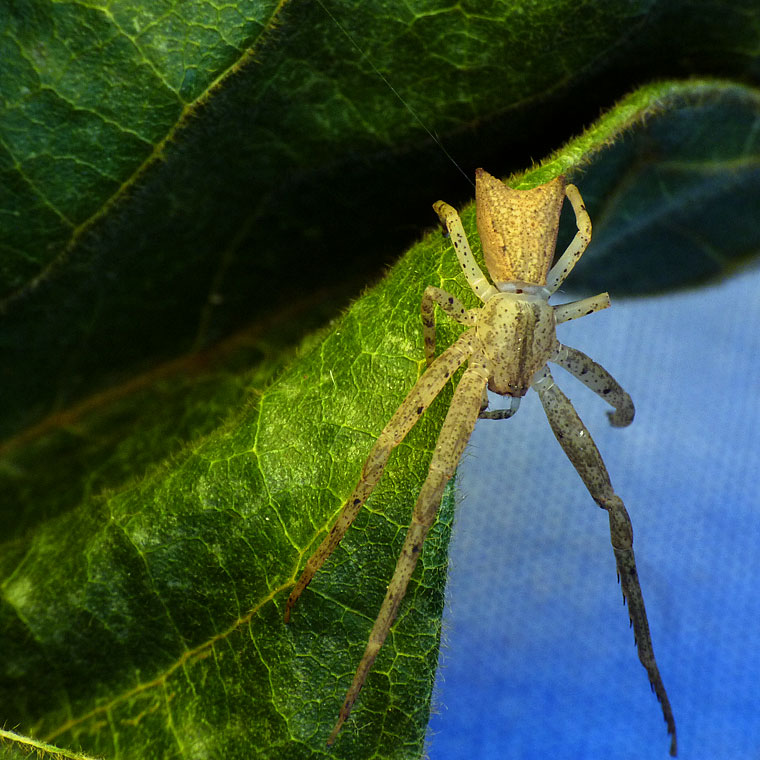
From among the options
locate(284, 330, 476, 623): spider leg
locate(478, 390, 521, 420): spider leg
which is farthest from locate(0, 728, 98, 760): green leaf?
locate(478, 390, 521, 420): spider leg

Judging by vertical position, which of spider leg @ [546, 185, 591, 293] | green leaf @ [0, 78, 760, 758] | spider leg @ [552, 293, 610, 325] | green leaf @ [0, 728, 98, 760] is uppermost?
spider leg @ [546, 185, 591, 293]

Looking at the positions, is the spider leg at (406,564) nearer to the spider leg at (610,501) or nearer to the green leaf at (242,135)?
the spider leg at (610,501)

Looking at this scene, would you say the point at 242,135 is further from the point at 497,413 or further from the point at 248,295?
A: the point at 497,413

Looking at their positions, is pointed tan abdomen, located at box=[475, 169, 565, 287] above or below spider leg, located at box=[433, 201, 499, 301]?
above

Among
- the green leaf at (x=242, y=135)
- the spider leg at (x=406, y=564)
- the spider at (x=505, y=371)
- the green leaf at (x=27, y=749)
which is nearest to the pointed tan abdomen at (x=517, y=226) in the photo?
the spider at (x=505, y=371)

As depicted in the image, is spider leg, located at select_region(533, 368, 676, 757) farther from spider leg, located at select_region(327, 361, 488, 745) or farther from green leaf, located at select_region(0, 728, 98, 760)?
green leaf, located at select_region(0, 728, 98, 760)

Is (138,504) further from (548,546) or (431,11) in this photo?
(548,546)

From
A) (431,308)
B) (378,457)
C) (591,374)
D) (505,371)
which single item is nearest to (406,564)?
(378,457)

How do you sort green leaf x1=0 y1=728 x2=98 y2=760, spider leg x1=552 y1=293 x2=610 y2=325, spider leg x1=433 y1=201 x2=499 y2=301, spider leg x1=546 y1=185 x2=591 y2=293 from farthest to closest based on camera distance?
spider leg x1=552 y1=293 x2=610 y2=325
spider leg x1=546 y1=185 x2=591 y2=293
spider leg x1=433 y1=201 x2=499 y2=301
green leaf x1=0 y1=728 x2=98 y2=760
